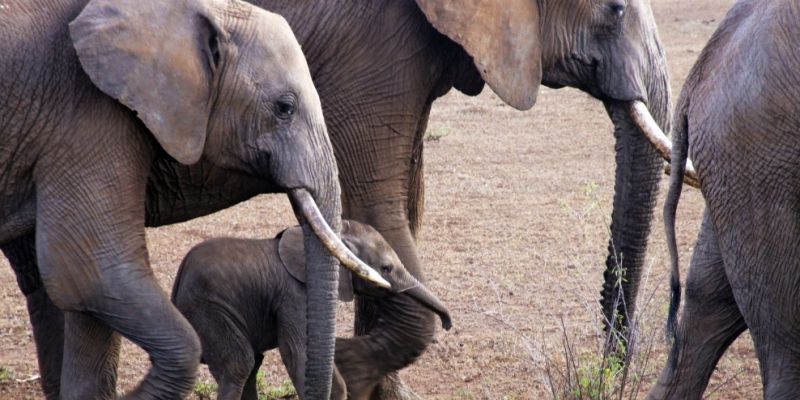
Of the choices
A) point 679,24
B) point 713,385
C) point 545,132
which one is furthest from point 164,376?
point 679,24

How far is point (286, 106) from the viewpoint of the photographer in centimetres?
466

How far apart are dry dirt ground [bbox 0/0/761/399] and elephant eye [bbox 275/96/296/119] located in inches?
38.2

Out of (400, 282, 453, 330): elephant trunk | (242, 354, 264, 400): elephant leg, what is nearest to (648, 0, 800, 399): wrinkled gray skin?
(400, 282, 453, 330): elephant trunk

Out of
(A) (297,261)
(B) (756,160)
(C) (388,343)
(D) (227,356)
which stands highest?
(B) (756,160)

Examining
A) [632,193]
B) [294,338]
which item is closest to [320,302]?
[294,338]

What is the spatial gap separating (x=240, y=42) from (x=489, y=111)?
7.03m

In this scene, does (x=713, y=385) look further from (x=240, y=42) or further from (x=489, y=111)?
(x=489, y=111)

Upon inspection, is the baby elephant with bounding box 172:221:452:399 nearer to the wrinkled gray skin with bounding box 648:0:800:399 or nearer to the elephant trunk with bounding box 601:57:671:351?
the elephant trunk with bounding box 601:57:671:351

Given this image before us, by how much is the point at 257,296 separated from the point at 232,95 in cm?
89

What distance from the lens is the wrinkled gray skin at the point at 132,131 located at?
181 inches

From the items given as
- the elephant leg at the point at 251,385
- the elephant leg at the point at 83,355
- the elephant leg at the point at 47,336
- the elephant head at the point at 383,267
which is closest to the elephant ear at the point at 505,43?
the elephant head at the point at 383,267

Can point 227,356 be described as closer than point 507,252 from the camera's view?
Yes

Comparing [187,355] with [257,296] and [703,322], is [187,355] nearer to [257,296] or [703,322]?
[257,296]

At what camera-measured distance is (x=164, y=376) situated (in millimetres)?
4664
